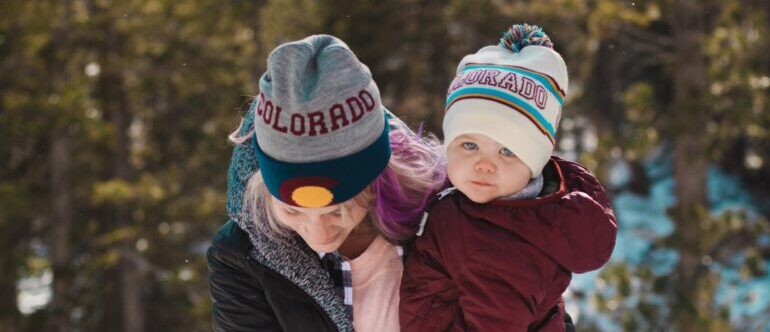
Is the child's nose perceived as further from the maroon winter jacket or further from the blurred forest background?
the blurred forest background

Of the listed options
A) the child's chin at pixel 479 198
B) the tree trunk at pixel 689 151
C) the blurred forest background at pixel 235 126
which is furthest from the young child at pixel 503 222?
the tree trunk at pixel 689 151

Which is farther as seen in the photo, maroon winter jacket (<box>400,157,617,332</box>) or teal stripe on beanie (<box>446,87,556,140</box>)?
teal stripe on beanie (<box>446,87,556,140</box>)

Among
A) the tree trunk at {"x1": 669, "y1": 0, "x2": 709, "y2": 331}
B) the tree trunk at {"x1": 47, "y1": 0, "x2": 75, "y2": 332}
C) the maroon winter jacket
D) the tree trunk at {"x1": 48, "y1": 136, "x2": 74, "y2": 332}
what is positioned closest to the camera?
the maroon winter jacket

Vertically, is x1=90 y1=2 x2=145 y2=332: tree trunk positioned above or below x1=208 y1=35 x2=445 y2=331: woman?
below

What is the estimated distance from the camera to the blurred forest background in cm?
999

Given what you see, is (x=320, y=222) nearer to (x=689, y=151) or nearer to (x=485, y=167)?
(x=485, y=167)

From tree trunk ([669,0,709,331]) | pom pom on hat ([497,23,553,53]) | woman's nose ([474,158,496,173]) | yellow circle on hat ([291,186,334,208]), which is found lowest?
tree trunk ([669,0,709,331])

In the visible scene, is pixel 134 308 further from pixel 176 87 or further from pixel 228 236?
pixel 228 236

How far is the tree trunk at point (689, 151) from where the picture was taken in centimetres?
998

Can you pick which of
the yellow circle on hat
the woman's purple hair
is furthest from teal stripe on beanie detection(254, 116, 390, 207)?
the woman's purple hair

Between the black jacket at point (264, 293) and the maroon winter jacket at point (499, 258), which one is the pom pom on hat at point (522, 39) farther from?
the black jacket at point (264, 293)

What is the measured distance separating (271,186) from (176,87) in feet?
41.7

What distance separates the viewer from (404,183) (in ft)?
7.32

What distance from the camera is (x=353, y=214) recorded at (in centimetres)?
212
